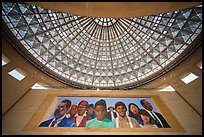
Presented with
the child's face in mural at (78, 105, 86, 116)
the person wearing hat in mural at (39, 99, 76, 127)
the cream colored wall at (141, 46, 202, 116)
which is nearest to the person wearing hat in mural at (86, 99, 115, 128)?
the child's face in mural at (78, 105, 86, 116)

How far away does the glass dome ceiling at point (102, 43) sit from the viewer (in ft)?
62.8

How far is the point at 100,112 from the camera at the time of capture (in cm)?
1116

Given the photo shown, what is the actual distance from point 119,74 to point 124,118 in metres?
22.3

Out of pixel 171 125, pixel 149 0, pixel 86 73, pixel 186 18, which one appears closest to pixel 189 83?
pixel 171 125

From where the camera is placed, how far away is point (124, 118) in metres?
10.5

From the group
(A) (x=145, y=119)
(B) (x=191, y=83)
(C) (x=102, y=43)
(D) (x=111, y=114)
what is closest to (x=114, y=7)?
(D) (x=111, y=114)

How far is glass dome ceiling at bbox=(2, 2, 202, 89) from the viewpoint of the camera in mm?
19141

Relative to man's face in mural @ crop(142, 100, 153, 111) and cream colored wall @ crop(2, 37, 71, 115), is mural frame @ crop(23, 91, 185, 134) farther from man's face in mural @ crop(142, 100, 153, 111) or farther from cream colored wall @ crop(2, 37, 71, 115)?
cream colored wall @ crop(2, 37, 71, 115)

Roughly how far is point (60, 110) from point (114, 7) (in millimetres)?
10850

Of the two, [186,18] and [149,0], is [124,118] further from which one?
[186,18]

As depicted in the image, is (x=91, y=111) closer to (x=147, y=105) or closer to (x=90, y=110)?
(x=90, y=110)

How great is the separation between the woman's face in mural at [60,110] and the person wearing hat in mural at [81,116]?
1.39 m

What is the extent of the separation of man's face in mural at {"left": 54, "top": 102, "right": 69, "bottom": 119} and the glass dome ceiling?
11929 millimetres

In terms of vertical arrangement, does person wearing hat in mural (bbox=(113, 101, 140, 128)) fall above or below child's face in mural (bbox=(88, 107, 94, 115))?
below
